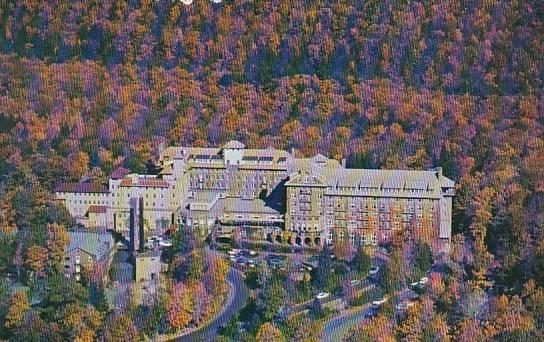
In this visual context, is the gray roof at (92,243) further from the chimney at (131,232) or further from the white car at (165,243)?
the white car at (165,243)

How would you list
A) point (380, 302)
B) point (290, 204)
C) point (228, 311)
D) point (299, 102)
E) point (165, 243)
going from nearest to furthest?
point (228, 311)
point (380, 302)
point (165, 243)
point (290, 204)
point (299, 102)

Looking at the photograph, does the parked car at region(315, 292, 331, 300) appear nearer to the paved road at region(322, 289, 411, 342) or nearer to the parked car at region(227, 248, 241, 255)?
the paved road at region(322, 289, 411, 342)

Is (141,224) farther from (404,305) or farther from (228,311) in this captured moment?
(404,305)

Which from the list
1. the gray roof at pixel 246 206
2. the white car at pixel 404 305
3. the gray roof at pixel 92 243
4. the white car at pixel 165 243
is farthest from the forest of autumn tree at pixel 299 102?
the gray roof at pixel 246 206

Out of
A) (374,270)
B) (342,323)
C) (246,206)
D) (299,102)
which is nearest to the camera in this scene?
(342,323)

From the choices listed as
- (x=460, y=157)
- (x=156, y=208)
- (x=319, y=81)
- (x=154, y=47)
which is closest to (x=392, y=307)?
(x=156, y=208)

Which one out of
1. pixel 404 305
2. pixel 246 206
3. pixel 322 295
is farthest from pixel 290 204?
pixel 404 305
